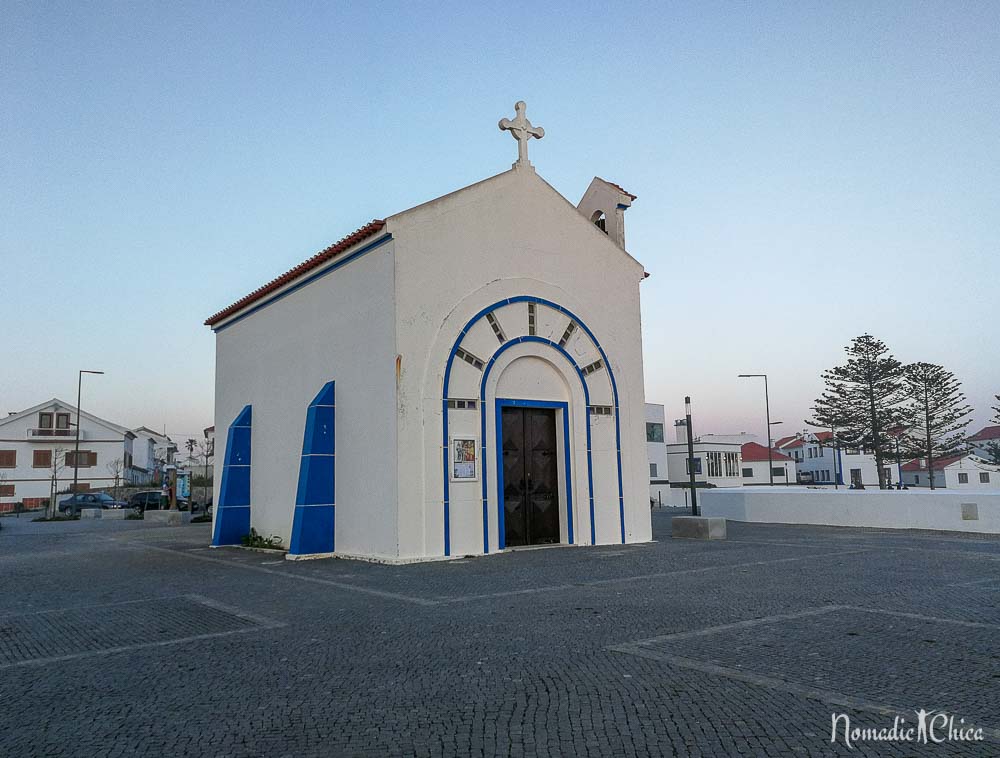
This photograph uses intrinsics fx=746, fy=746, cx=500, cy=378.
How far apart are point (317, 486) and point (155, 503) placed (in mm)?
32941

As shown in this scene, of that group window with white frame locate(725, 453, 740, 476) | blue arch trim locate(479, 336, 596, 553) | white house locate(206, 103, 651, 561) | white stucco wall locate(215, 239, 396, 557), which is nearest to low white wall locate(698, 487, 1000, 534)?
white house locate(206, 103, 651, 561)

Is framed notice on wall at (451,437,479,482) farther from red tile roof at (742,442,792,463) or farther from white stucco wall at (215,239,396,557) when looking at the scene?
red tile roof at (742,442,792,463)

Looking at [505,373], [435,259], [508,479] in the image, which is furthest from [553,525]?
[435,259]

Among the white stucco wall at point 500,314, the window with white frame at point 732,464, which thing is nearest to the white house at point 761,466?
the window with white frame at point 732,464

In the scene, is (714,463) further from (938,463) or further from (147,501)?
(147,501)

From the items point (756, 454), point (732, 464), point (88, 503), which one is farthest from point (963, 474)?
point (88, 503)

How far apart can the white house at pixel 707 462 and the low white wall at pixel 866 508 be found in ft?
171

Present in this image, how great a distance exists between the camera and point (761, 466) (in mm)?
92438

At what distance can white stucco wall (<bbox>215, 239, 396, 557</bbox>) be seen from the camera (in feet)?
44.1

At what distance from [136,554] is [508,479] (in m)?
8.18

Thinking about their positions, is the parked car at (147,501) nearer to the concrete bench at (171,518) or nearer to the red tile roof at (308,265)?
the concrete bench at (171,518)

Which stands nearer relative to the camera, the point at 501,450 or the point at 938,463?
the point at 501,450

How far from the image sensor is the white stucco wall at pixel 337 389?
13.4m

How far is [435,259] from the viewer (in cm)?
1397
